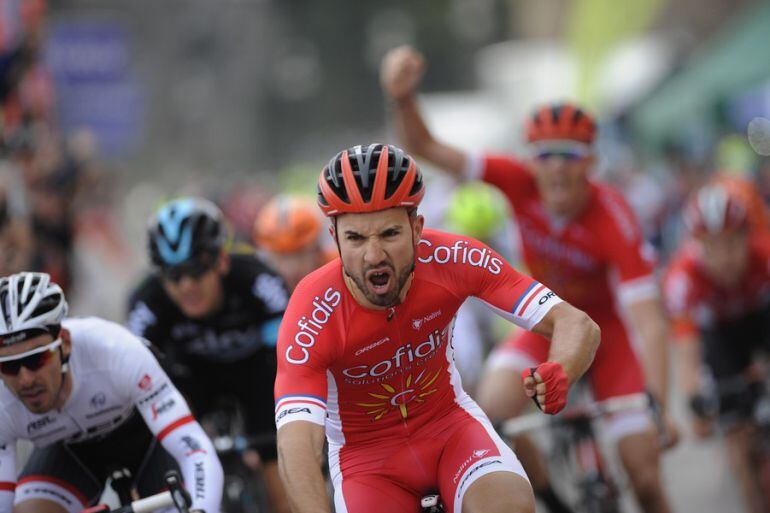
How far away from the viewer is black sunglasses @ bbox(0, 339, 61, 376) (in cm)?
493

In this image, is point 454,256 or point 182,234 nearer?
→ point 454,256

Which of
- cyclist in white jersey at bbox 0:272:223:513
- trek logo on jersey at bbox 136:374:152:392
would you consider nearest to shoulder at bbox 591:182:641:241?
cyclist in white jersey at bbox 0:272:223:513

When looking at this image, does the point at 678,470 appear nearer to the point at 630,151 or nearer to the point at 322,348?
the point at 322,348

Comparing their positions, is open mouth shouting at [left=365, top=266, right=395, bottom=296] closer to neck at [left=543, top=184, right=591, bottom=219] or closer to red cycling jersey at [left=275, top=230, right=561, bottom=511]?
red cycling jersey at [left=275, top=230, right=561, bottom=511]

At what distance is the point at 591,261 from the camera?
23.9ft

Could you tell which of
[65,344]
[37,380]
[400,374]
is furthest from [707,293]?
[37,380]

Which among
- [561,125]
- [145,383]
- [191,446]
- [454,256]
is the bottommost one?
[191,446]

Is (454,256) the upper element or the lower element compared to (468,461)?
upper

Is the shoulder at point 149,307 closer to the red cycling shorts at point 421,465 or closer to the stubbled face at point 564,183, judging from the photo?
the red cycling shorts at point 421,465

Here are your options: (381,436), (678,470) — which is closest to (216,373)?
(381,436)

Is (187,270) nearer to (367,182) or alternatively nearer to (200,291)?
(200,291)

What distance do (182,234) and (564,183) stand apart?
2.31 m

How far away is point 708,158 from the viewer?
2317cm

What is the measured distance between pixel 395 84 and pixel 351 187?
7.20 ft
